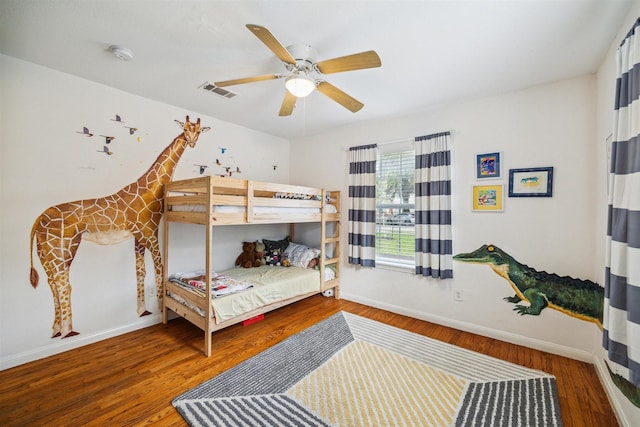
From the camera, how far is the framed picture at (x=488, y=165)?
268cm

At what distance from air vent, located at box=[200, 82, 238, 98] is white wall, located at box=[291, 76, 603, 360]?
6.70 ft

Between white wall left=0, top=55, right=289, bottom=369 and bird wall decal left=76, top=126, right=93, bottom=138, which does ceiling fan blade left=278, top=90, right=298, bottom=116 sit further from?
bird wall decal left=76, top=126, right=93, bottom=138

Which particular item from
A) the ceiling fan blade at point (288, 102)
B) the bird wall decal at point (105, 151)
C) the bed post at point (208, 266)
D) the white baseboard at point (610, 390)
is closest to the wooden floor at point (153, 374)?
the white baseboard at point (610, 390)

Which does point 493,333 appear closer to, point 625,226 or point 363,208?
point 625,226

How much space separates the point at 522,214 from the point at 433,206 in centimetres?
81

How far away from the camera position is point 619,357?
1.38 meters

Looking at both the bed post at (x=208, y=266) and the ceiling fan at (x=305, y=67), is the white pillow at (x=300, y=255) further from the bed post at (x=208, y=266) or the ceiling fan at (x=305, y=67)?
the ceiling fan at (x=305, y=67)

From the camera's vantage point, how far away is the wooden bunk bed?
7.64ft

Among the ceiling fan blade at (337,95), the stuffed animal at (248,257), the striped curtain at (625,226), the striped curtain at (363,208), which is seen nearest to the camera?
the striped curtain at (625,226)

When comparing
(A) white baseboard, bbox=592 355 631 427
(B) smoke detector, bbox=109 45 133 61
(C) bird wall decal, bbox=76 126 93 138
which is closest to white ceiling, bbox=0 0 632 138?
(B) smoke detector, bbox=109 45 133 61

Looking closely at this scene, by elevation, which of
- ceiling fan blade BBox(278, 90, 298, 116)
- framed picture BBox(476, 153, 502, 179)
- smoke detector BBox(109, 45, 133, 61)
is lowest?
framed picture BBox(476, 153, 502, 179)

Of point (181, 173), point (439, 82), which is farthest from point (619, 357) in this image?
point (181, 173)

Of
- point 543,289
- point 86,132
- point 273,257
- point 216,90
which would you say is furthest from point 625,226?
point 86,132

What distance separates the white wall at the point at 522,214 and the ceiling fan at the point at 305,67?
1.51 m
